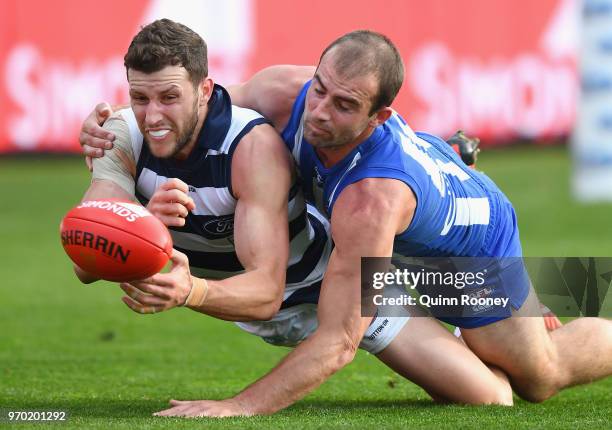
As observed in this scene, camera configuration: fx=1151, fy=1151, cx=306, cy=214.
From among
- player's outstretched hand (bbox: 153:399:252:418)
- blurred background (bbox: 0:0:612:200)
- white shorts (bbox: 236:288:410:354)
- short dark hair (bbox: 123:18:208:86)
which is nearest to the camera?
player's outstretched hand (bbox: 153:399:252:418)

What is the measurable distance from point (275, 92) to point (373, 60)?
87 cm

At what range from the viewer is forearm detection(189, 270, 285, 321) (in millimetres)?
5094

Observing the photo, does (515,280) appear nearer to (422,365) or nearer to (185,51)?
(422,365)

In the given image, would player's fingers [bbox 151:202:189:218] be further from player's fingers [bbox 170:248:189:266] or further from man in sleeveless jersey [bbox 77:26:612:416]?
man in sleeveless jersey [bbox 77:26:612:416]

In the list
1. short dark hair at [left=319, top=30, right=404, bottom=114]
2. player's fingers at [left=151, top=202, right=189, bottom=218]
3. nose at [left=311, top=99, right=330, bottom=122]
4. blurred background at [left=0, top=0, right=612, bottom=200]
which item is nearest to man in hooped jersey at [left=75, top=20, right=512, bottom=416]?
player's fingers at [left=151, top=202, right=189, bottom=218]

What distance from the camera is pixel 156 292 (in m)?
4.78

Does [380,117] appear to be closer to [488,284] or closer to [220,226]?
[220,226]

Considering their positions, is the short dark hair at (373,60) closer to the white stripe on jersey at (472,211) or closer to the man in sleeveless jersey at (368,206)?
the man in sleeveless jersey at (368,206)

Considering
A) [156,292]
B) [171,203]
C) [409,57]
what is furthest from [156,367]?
[409,57]

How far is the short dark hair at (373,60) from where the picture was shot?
5.30 m

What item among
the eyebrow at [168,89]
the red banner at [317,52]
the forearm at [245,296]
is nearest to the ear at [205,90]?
the eyebrow at [168,89]

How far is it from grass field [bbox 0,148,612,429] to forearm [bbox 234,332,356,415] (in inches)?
4.3

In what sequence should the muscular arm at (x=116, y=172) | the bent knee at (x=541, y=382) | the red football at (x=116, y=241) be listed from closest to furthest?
the red football at (x=116, y=241) → the muscular arm at (x=116, y=172) → the bent knee at (x=541, y=382)

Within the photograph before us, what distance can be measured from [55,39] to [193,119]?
42.0 feet
